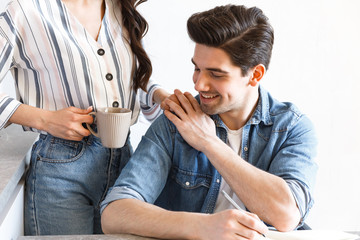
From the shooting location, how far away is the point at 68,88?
131 centimetres

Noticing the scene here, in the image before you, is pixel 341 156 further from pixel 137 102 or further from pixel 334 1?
pixel 137 102

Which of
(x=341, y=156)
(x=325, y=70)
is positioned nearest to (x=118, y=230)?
(x=325, y=70)

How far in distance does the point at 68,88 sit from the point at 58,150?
181mm

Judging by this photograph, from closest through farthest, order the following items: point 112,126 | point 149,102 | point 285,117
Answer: point 112,126 < point 285,117 < point 149,102

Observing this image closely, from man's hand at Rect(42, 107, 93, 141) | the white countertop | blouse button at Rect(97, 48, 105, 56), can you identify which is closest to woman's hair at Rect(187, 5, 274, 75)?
blouse button at Rect(97, 48, 105, 56)

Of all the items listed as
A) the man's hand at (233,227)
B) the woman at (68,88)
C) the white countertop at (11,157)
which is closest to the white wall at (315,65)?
the white countertop at (11,157)

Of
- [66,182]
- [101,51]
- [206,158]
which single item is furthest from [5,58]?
[206,158]

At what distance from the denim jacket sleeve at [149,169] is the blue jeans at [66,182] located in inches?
4.0

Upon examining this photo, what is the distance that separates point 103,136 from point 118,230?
254 millimetres

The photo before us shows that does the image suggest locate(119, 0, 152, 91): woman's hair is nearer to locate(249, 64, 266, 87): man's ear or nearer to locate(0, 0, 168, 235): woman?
locate(0, 0, 168, 235): woman

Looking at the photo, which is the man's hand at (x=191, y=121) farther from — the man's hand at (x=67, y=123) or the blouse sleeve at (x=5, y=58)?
the blouse sleeve at (x=5, y=58)

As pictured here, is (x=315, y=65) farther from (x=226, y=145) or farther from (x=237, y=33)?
(x=226, y=145)

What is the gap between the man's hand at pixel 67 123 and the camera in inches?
48.5

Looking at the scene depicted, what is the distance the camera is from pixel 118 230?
1153 mm
